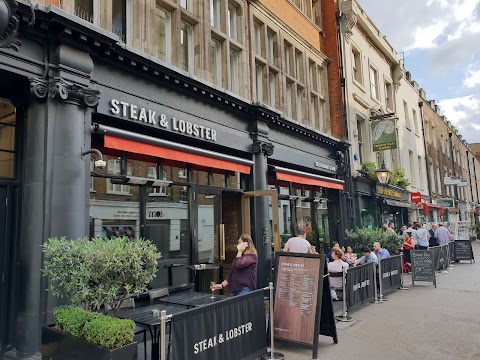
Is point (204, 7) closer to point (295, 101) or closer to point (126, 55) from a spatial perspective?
point (126, 55)

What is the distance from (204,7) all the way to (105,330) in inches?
335

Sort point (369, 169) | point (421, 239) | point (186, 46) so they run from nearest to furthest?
point (186, 46) → point (421, 239) → point (369, 169)

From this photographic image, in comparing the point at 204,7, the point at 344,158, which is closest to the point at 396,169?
the point at 344,158

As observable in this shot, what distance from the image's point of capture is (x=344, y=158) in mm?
16047

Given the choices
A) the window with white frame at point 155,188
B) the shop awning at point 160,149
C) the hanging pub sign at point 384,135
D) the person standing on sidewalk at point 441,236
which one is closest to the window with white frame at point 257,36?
the shop awning at point 160,149

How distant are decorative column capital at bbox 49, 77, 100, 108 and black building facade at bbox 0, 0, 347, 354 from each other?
0.02 m

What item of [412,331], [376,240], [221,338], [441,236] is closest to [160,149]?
[221,338]

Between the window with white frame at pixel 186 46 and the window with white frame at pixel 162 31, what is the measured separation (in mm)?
418

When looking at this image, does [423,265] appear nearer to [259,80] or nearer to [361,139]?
[259,80]

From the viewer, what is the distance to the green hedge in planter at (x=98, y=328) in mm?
3645

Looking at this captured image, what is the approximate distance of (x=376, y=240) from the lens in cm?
1362

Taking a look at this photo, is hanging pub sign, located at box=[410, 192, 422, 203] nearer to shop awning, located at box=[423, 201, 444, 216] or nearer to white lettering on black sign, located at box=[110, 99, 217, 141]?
shop awning, located at box=[423, 201, 444, 216]

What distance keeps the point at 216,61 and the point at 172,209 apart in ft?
15.1

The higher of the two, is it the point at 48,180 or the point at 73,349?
the point at 48,180
